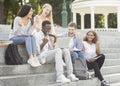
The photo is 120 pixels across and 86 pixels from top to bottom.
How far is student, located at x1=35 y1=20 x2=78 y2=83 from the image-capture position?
7.51 m

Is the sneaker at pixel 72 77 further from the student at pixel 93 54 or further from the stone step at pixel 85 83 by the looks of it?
the student at pixel 93 54

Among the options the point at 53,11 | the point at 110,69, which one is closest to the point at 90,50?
the point at 110,69

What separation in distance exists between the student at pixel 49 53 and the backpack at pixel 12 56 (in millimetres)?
473

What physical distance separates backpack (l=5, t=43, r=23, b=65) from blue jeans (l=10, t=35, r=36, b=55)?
0.68 feet

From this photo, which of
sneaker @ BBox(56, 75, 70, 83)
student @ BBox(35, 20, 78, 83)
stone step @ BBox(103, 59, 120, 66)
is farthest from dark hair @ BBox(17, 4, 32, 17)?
stone step @ BBox(103, 59, 120, 66)

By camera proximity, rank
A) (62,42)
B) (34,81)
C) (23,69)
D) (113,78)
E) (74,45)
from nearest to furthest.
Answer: (34,81)
(23,69)
(62,42)
(74,45)
(113,78)

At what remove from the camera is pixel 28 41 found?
300 inches

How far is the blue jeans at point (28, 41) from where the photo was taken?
24.9 feet

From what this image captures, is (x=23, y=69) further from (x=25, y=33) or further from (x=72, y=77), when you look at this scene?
(x=72, y=77)

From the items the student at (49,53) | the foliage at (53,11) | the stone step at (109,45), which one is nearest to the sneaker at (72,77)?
the student at (49,53)

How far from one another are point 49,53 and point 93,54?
59.8 inches

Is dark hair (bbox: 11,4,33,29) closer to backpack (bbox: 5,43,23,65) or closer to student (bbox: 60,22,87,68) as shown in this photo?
backpack (bbox: 5,43,23,65)

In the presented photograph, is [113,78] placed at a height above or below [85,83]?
below

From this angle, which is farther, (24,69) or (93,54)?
(93,54)
